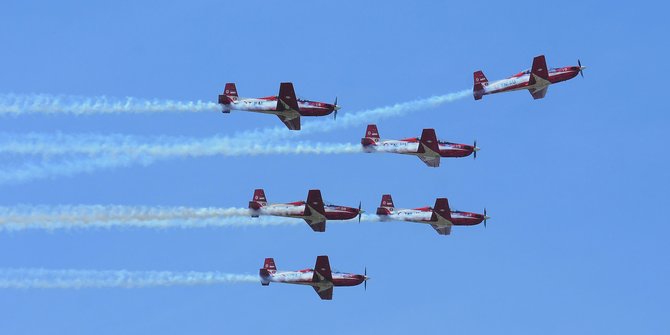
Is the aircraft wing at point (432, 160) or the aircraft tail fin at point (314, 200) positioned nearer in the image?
the aircraft tail fin at point (314, 200)

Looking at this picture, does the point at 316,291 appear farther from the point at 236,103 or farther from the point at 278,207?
the point at 236,103

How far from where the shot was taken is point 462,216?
99.8 metres

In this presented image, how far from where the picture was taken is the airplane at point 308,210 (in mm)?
91375

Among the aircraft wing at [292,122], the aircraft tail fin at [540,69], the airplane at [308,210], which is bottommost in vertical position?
the airplane at [308,210]

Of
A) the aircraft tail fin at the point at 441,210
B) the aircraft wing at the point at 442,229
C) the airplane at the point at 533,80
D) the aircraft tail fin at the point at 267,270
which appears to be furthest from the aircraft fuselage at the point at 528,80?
the aircraft tail fin at the point at 267,270

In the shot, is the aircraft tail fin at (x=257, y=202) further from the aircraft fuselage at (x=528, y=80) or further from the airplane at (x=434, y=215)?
the aircraft fuselage at (x=528, y=80)

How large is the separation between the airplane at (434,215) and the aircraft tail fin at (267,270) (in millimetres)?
9360

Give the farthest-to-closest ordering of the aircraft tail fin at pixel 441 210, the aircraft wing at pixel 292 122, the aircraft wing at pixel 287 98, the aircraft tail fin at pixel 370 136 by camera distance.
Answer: the aircraft tail fin at pixel 441 210 < the aircraft tail fin at pixel 370 136 < the aircraft wing at pixel 292 122 < the aircraft wing at pixel 287 98

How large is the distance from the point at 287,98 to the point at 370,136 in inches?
330

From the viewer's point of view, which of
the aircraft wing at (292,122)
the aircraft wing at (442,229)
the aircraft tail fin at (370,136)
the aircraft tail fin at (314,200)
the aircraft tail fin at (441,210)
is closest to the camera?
the aircraft tail fin at (314,200)

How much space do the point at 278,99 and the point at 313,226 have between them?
9.86m

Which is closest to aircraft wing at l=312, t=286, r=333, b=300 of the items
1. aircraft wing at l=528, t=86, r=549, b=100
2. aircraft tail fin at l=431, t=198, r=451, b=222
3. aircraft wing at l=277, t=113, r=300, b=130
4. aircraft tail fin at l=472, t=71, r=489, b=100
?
aircraft tail fin at l=431, t=198, r=451, b=222

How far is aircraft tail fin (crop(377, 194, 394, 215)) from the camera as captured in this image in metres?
98.4

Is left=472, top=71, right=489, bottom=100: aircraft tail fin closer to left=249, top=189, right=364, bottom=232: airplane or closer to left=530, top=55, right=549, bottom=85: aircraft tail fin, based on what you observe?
left=530, top=55, right=549, bottom=85: aircraft tail fin
